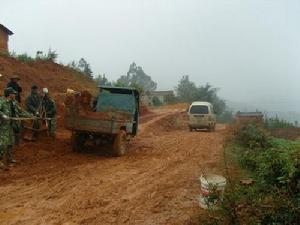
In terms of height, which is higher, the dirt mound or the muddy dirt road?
the dirt mound

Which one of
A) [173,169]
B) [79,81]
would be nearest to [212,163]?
[173,169]

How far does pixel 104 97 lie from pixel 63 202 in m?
7.71

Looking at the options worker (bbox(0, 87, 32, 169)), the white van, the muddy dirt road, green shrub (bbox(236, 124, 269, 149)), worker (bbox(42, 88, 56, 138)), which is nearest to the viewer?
the muddy dirt road

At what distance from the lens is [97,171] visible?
11641 millimetres

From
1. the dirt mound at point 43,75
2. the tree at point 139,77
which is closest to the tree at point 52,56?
the dirt mound at point 43,75

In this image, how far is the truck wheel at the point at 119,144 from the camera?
14.2 meters

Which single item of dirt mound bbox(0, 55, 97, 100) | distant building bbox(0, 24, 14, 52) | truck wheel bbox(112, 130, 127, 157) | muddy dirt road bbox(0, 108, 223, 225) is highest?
distant building bbox(0, 24, 14, 52)

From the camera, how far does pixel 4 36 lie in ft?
103

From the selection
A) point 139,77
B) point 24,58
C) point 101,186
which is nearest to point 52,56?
point 24,58

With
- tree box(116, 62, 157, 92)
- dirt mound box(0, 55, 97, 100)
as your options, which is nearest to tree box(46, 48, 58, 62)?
dirt mound box(0, 55, 97, 100)

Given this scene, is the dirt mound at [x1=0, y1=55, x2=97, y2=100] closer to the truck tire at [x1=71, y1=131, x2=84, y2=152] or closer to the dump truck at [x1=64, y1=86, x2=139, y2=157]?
the dump truck at [x1=64, y1=86, x2=139, y2=157]

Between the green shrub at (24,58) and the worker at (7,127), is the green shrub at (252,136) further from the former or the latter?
the green shrub at (24,58)

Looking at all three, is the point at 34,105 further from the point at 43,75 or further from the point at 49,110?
the point at 43,75

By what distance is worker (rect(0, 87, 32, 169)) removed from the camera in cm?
1159
